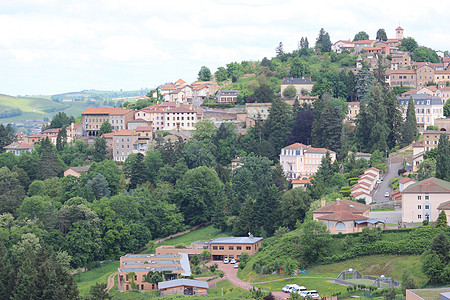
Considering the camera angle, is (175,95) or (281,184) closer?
(281,184)

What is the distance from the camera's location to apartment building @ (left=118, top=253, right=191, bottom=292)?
227 ft

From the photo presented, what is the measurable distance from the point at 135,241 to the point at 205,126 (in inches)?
1176

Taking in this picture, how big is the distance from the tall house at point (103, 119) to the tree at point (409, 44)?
47538 mm

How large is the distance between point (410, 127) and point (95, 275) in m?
41.3

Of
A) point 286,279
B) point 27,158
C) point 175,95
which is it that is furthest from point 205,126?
point 286,279

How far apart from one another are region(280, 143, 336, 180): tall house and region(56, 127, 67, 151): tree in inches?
1287

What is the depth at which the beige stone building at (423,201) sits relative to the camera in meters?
69.1

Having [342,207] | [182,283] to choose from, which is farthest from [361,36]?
[182,283]

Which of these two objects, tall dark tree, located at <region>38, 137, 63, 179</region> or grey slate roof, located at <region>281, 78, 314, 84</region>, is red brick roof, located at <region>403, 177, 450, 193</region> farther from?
grey slate roof, located at <region>281, 78, 314, 84</region>

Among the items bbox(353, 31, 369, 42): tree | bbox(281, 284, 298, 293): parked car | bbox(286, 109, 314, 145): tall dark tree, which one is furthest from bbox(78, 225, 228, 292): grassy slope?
bbox(353, 31, 369, 42): tree

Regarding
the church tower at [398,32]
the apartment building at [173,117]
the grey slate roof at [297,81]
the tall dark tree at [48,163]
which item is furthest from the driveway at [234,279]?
the church tower at [398,32]

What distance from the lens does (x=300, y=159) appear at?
101 meters

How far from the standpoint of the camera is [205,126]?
112 metres

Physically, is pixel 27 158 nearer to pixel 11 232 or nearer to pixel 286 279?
pixel 11 232
